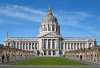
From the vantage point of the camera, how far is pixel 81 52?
4338 inches

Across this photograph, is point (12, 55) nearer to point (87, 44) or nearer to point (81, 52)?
point (81, 52)

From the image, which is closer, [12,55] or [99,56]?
[99,56]

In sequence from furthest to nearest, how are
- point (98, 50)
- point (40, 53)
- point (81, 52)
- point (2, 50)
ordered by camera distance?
point (40, 53) < point (81, 52) < point (2, 50) < point (98, 50)

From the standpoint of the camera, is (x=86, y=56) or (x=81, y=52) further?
(x=81, y=52)

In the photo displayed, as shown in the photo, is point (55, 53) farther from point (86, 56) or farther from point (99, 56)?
point (99, 56)

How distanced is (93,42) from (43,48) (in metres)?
34.4

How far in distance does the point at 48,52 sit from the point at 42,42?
26.8ft

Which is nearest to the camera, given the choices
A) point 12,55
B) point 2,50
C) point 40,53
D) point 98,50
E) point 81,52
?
point 98,50

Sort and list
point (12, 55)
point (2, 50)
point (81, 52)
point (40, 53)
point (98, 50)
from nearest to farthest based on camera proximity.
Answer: point (98, 50)
point (2, 50)
point (12, 55)
point (81, 52)
point (40, 53)

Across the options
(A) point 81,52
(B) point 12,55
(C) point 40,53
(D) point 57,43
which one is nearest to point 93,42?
(D) point 57,43

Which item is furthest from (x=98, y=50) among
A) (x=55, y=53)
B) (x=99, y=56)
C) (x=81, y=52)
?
(x=55, y=53)

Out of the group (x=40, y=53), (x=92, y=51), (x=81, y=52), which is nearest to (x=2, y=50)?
(x=92, y=51)

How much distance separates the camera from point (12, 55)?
98.4 metres

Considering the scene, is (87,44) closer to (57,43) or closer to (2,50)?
(57,43)
